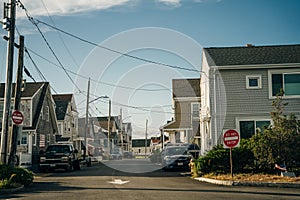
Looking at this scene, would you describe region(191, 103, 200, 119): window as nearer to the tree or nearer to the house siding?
the house siding

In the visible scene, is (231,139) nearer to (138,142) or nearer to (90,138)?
(90,138)

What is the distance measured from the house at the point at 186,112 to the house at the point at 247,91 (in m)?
14.3

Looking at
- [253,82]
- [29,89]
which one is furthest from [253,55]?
[29,89]

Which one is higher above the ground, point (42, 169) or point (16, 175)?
point (16, 175)

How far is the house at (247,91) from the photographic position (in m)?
28.5

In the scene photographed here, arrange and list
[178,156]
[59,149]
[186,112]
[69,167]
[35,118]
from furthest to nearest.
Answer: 1. [186,112]
2. [35,118]
3. [59,149]
4. [69,167]
5. [178,156]

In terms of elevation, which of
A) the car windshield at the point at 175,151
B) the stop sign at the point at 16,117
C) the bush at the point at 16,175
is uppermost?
the stop sign at the point at 16,117

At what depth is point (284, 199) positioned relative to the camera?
1336 centimetres

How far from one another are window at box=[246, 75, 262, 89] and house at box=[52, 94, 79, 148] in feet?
106

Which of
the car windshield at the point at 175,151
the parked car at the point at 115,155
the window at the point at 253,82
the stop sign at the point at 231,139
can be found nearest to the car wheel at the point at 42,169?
the car windshield at the point at 175,151

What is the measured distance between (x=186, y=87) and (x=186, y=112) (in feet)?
9.75

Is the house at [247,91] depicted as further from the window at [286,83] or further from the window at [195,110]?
the window at [195,110]

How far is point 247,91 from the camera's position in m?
28.8

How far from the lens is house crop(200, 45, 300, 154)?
28469mm
